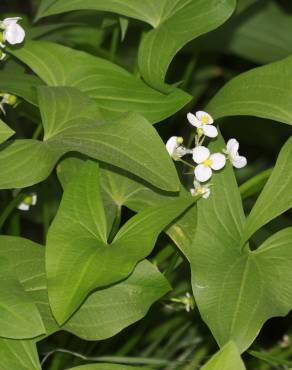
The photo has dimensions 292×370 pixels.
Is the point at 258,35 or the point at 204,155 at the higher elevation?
the point at 204,155

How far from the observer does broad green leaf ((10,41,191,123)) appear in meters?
0.82

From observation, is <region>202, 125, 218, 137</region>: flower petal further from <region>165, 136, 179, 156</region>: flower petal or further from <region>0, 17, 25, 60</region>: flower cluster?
<region>0, 17, 25, 60</region>: flower cluster

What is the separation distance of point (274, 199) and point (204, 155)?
7 centimetres

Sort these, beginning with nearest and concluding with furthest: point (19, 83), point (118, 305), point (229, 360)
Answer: point (229, 360)
point (118, 305)
point (19, 83)

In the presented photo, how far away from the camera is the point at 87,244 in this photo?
2.23 feet

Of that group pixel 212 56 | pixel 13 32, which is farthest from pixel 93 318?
pixel 212 56

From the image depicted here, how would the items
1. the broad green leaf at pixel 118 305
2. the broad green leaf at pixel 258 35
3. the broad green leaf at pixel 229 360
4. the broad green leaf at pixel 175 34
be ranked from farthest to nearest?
the broad green leaf at pixel 258 35 < the broad green leaf at pixel 175 34 < the broad green leaf at pixel 118 305 < the broad green leaf at pixel 229 360

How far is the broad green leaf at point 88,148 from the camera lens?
691 mm

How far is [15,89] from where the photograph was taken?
30.6 inches

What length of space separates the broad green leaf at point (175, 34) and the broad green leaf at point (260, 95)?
0.06 m

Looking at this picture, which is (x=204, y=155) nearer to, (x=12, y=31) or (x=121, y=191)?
(x=121, y=191)

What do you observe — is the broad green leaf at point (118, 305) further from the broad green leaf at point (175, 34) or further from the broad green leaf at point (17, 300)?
the broad green leaf at point (175, 34)

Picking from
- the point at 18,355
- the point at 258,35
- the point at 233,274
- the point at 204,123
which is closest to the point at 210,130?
the point at 204,123

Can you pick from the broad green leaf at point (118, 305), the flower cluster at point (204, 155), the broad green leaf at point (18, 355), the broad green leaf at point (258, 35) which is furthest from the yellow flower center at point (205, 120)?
the broad green leaf at point (258, 35)
